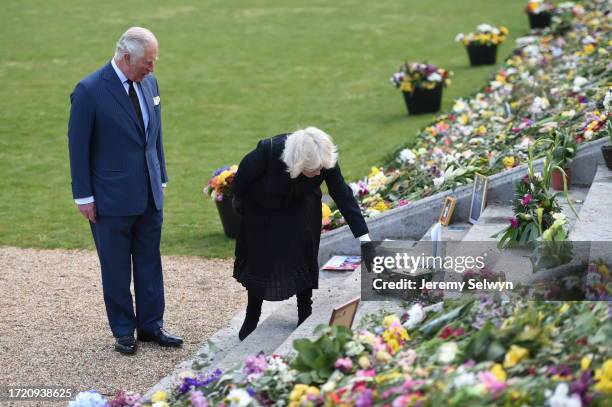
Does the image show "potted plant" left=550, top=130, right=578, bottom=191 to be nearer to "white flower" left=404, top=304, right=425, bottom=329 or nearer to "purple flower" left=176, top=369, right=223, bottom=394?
"white flower" left=404, top=304, right=425, bottom=329

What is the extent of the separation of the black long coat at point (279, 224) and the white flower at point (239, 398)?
1.71 metres

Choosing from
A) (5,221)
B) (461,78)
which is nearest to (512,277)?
(5,221)

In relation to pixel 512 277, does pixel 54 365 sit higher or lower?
lower

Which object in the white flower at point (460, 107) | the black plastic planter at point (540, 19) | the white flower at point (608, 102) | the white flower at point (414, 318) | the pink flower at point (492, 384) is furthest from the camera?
the black plastic planter at point (540, 19)

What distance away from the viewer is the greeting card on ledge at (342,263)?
7.67m

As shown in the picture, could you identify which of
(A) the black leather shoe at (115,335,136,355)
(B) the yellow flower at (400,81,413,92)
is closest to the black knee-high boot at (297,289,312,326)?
(A) the black leather shoe at (115,335,136,355)

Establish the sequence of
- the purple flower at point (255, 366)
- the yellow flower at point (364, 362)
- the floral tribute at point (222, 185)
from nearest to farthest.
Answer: the yellow flower at point (364, 362) → the purple flower at point (255, 366) → the floral tribute at point (222, 185)

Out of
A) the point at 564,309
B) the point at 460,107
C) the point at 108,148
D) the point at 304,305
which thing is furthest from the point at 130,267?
the point at 460,107

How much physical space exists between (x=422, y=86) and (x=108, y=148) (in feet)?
28.0

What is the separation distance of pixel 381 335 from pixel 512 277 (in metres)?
1.12

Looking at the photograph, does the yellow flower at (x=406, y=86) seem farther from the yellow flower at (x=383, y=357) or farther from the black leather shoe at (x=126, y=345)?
the yellow flower at (x=383, y=357)

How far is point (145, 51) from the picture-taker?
607cm

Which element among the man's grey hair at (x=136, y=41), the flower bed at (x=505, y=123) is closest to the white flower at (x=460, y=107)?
the flower bed at (x=505, y=123)

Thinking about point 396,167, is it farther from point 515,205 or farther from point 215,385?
point 215,385
